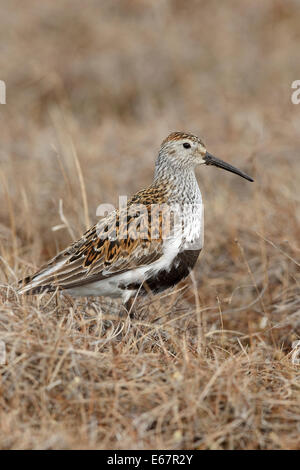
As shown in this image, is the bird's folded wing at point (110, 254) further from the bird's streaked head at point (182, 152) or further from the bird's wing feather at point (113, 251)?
the bird's streaked head at point (182, 152)

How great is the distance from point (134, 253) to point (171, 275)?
0.27m

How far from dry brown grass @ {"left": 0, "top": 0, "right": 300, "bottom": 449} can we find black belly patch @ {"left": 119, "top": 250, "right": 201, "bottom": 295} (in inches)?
7.4

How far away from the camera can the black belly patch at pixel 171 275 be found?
4.57 metres

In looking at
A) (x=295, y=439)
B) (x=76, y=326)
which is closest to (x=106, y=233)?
(x=76, y=326)

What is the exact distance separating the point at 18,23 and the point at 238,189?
5.96 meters

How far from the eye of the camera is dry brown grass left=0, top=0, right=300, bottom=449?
10.9 ft

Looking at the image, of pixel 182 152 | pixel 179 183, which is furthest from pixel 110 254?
pixel 182 152

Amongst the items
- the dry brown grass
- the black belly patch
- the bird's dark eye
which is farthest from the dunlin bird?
the bird's dark eye

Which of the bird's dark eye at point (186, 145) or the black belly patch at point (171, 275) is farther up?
the bird's dark eye at point (186, 145)

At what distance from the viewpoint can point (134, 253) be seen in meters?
4.61

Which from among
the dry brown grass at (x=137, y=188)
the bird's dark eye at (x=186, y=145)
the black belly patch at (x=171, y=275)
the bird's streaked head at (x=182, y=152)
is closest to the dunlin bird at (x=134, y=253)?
the black belly patch at (x=171, y=275)

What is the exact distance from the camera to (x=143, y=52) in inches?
439

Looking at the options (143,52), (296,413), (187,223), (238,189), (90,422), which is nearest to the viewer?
(90,422)

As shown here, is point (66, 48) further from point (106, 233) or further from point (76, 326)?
point (76, 326)
